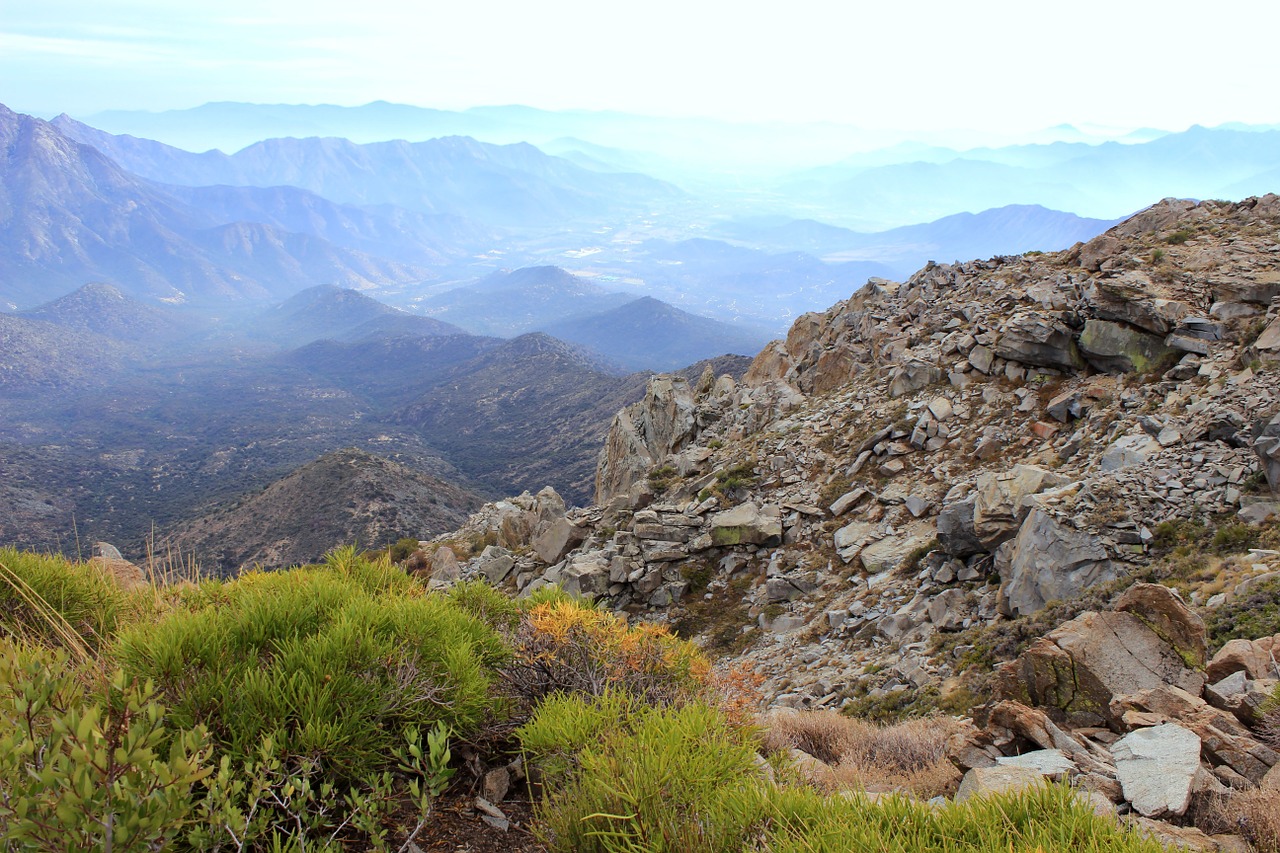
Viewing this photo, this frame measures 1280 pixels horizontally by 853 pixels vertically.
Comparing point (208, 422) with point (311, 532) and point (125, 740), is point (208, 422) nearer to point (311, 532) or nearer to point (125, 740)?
point (311, 532)

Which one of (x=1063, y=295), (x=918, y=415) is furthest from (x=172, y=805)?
(x=1063, y=295)

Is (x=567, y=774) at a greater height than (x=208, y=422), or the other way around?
(x=567, y=774)

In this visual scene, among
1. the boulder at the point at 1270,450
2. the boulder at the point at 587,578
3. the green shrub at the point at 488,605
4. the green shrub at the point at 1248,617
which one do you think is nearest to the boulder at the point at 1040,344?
the boulder at the point at 1270,450

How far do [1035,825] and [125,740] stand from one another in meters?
3.46

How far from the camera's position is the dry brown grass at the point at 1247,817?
3283mm

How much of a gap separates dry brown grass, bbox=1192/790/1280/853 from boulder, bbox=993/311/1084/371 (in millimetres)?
14147

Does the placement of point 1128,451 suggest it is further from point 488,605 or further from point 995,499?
point 488,605

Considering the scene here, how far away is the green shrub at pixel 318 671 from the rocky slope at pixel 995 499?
Answer: 3909 millimetres

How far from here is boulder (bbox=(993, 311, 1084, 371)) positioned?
15.8m

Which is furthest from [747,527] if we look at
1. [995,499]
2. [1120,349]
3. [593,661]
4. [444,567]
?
[444,567]

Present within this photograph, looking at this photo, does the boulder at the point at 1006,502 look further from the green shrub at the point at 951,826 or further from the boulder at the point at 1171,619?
the green shrub at the point at 951,826

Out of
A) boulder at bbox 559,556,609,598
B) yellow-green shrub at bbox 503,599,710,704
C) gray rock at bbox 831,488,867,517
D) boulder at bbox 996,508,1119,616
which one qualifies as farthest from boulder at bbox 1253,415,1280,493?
boulder at bbox 559,556,609,598

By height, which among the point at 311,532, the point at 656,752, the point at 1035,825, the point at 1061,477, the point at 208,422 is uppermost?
the point at 1035,825

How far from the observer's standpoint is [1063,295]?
17.5 m
